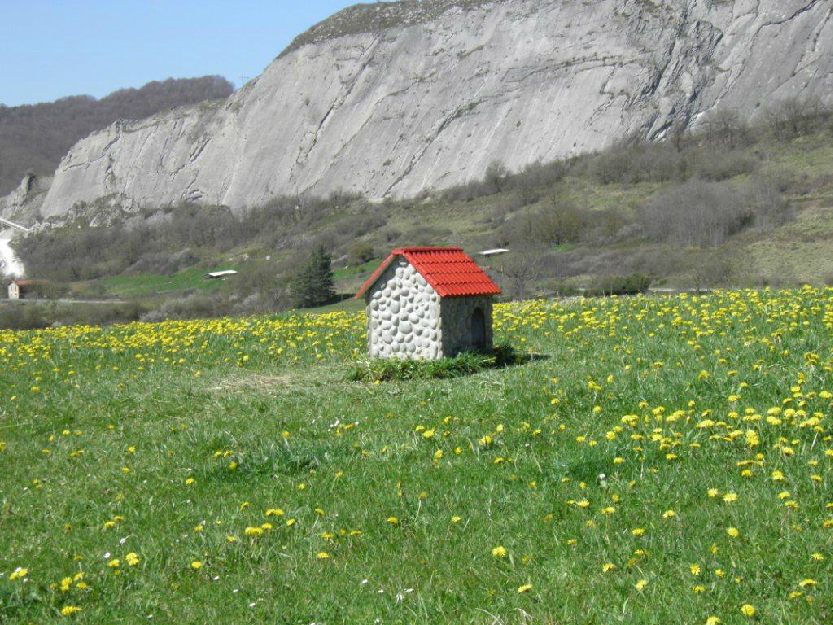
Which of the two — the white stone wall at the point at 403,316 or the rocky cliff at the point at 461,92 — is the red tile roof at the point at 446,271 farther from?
the rocky cliff at the point at 461,92

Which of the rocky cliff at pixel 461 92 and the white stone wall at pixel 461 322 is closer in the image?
the white stone wall at pixel 461 322

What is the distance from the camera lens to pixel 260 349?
51.1 feet

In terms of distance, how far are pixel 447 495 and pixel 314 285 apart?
1586 inches

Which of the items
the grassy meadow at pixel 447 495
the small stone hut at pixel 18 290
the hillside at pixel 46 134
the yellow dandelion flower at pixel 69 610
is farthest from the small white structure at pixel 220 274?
the hillside at pixel 46 134

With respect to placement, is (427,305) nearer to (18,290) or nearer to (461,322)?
(461,322)

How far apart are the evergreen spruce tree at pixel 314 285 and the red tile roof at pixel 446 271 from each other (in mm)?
31746

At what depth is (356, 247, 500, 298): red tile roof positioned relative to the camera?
1224cm

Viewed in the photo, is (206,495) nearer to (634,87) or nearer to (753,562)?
(753,562)

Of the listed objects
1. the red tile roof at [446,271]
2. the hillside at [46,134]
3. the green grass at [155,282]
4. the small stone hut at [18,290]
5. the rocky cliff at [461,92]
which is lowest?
the green grass at [155,282]

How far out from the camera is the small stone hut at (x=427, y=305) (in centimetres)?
1236

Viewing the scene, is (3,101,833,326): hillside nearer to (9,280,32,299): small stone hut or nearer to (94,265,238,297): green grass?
(94,265,238,297): green grass

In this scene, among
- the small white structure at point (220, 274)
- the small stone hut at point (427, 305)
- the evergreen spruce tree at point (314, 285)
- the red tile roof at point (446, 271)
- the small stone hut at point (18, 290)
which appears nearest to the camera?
the red tile roof at point (446, 271)

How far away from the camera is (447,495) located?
21.8ft

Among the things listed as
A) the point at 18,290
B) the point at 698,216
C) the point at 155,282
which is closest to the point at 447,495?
the point at 698,216
